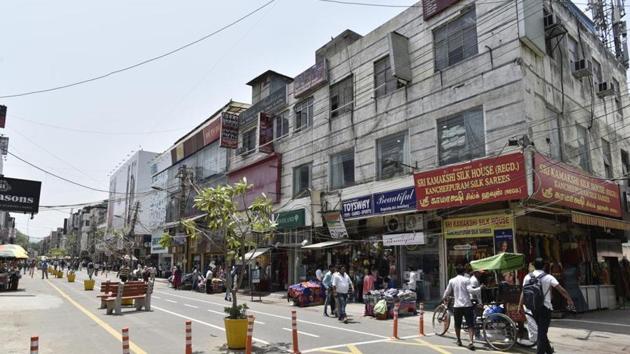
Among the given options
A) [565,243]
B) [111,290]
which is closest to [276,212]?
[111,290]

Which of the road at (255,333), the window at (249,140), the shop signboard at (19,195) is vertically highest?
the window at (249,140)

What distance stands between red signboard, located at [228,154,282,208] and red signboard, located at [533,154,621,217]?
53.1 feet

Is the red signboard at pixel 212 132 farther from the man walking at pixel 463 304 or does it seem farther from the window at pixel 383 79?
the man walking at pixel 463 304

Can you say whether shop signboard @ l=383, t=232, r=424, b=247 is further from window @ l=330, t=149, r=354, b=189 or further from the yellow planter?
the yellow planter

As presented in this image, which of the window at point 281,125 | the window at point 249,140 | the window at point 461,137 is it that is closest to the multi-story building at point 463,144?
the window at point 461,137

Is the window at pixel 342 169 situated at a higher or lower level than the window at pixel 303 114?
lower

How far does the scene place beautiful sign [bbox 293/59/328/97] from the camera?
24.7 metres

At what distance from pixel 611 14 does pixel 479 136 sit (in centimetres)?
1253

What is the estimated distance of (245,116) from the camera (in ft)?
106

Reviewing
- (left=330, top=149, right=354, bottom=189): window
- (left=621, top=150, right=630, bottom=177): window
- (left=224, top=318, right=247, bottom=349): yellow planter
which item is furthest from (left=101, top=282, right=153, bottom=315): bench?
(left=621, top=150, right=630, bottom=177): window

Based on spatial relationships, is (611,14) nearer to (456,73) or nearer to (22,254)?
(456,73)

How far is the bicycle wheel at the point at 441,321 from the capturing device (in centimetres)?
1164

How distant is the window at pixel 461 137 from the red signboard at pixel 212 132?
868 inches

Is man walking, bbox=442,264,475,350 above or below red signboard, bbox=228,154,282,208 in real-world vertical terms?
below
